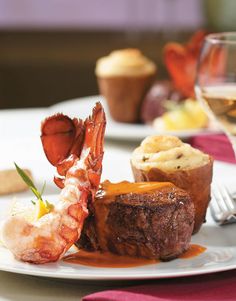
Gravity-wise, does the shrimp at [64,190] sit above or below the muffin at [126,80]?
above

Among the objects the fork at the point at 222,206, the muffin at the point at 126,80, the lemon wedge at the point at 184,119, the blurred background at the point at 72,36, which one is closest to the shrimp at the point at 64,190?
the fork at the point at 222,206

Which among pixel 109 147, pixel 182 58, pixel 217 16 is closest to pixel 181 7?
pixel 217 16

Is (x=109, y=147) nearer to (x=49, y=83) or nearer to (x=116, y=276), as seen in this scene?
(x=116, y=276)

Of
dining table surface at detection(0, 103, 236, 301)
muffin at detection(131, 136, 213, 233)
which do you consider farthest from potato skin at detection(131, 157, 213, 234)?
dining table surface at detection(0, 103, 236, 301)

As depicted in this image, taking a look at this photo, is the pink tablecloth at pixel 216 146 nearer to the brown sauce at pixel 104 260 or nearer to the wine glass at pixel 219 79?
the wine glass at pixel 219 79

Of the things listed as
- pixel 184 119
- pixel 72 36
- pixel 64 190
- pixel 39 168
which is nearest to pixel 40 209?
pixel 64 190

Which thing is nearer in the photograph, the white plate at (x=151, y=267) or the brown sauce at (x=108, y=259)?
the white plate at (x=151, y=267)

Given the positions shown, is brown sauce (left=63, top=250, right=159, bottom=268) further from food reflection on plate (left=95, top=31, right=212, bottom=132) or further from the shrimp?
food reflection on plate (left=95, top=31, right=212, bottom=132)
